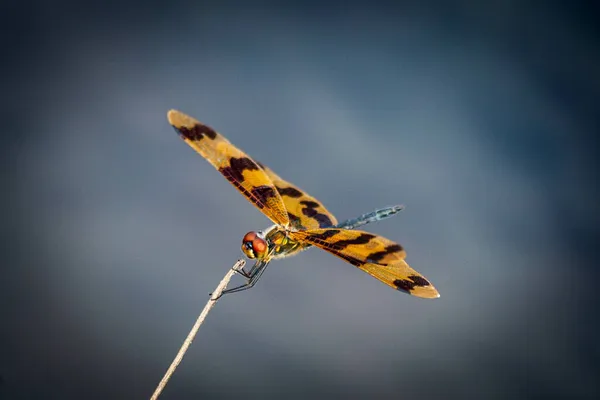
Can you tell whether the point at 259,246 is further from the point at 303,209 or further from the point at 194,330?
the point at 303,209

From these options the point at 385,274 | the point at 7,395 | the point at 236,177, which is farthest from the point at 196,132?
the point at 7,395

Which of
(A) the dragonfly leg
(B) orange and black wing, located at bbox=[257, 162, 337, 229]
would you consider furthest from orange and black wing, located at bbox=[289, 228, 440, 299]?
(B) orange and black wing, located at bbox=[257, 162, 337, 229]

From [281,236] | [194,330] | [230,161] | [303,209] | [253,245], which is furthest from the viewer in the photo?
[303,209]

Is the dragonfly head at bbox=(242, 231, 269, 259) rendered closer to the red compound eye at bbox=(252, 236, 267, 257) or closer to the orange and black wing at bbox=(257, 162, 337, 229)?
the red compound eye at bbox=(252, 236, 267, 257)

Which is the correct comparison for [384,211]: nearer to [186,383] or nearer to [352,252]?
[352,252]

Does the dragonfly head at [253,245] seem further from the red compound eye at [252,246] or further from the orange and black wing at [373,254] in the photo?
the orange and black wing at [373,254]

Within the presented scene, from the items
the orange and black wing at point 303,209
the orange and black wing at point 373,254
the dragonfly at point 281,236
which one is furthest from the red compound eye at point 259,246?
the orange and black wing at point 303,209

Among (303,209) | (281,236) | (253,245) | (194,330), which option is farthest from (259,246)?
(303,209)
